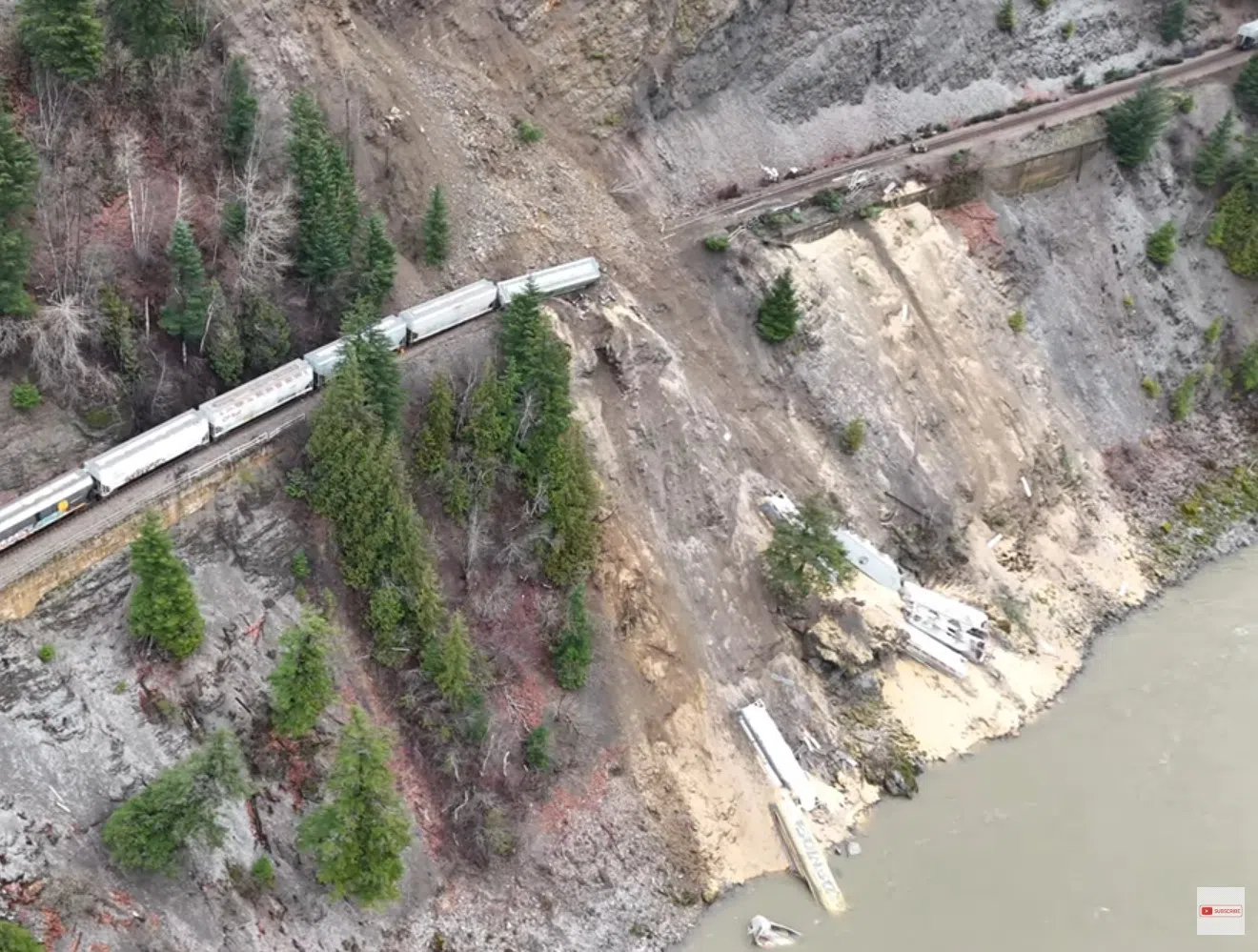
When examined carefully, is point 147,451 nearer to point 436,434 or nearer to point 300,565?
point 300,565

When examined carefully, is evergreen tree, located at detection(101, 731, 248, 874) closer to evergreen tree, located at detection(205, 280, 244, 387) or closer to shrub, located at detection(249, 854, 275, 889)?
shrub, located at detection(249, 854, 275, 889)

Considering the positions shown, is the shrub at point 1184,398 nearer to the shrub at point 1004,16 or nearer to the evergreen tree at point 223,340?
the shrub at point 1004,16

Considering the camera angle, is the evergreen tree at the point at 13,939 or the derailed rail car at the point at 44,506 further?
the derailed rail car at the point at 44,506

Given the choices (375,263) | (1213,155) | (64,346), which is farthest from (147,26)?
(1213,155)

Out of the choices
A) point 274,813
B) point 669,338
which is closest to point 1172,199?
point 669,338

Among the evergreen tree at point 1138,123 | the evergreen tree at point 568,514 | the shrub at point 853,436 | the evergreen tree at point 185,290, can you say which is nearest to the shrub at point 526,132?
the evergreen tree at point 568,514

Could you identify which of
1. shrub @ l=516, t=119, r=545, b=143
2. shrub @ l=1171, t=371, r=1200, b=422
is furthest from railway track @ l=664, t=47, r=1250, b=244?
shrub @ l=1171, t=371, r=1200, b=422
